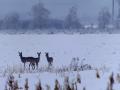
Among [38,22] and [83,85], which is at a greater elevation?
[38,22]

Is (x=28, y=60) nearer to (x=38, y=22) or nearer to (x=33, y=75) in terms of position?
(x=33, y=75)

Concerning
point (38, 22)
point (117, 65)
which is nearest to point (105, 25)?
point (38, 22)

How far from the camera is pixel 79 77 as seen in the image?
826cm

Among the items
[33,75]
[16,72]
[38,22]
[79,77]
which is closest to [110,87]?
[79,77]

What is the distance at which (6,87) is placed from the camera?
738cm

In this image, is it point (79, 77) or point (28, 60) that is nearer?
point (79, 77)

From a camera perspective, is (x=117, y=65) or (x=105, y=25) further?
(x=105, y=25)

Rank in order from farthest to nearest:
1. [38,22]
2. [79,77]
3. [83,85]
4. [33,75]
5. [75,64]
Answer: [38,22]
[75,64]
[33,75]
[79,77]
[83,85]

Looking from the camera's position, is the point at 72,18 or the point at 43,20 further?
the point at 43,20

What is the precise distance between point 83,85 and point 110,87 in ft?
2.29

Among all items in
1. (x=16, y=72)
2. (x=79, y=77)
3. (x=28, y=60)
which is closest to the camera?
(x=79, y=77)

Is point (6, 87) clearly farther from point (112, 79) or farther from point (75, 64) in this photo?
point (75, 64)

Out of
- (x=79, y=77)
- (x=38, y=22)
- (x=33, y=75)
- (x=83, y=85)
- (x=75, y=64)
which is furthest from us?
(x=38, y=22)

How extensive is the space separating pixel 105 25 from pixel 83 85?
1983 cm
